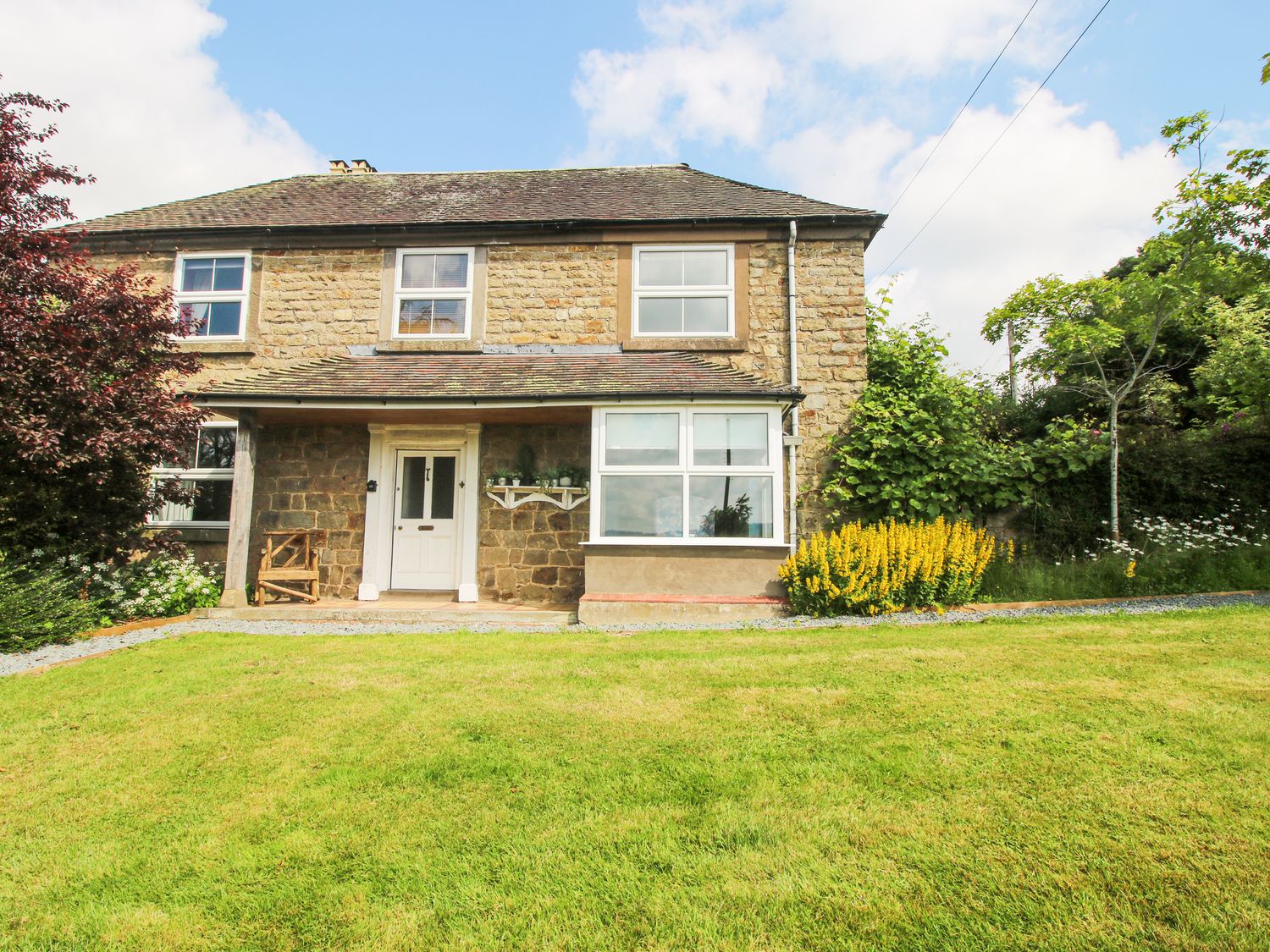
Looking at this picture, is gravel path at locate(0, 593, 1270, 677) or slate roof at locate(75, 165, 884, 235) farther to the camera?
slate roof at locate(75, 165, 884, 235)

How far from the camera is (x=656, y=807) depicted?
3.00 meters

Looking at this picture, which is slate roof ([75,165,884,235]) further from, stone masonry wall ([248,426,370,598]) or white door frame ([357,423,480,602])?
stone masonry wall ([248,426,370,598])

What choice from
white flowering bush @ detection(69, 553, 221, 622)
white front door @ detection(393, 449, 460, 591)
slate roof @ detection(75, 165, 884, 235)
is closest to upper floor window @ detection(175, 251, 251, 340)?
slate roof @ detection(75, 165, 884, 235)

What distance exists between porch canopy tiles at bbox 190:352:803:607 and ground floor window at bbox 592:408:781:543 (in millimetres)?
308

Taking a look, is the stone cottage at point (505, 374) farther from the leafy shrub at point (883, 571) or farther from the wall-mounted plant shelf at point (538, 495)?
the leafy shrub at point (883, 571)

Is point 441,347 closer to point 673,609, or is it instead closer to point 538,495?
point 538,495

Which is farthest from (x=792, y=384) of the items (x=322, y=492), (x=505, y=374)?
(x=322, y=492)

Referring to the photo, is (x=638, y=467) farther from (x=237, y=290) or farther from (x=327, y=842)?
(x=237, y=290)

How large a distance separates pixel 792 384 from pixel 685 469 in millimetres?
2474

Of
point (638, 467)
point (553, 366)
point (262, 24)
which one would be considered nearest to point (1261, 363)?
point (638, 467)

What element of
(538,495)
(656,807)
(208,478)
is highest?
(208,478)

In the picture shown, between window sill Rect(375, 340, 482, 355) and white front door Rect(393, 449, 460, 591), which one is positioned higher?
window sill Rect(375, 340, 482, 355)

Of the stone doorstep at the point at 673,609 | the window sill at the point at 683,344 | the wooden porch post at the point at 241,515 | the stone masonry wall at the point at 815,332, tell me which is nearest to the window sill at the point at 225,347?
the wooden porch post at the point at 241,515

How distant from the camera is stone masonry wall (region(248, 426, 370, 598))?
33.0 ft
